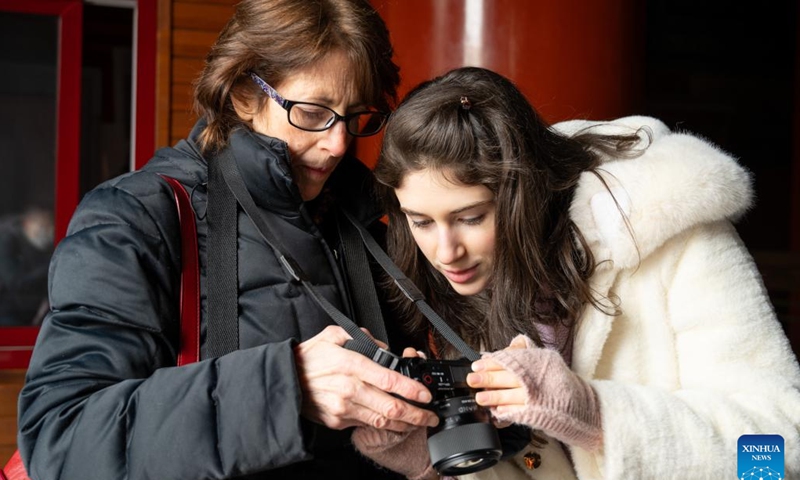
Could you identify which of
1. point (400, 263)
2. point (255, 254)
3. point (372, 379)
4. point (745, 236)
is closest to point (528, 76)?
point (400, 263)

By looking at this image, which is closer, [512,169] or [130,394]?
[130,394]

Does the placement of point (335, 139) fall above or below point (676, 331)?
above

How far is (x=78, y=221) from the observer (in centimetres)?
153

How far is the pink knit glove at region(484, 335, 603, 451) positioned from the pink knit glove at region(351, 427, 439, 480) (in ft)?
0.71

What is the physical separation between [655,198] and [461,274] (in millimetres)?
382

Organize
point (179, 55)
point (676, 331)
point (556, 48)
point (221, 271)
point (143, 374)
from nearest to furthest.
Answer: point (143, 374) → point (221, 271) → point (676, 331) → point (556, 48) → point (179, 55)

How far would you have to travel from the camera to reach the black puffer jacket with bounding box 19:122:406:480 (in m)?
1.38

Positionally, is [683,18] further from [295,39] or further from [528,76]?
[295,39]

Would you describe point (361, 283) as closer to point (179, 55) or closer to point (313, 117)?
point (313, 117)

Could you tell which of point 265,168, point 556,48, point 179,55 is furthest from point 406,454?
point 179,55

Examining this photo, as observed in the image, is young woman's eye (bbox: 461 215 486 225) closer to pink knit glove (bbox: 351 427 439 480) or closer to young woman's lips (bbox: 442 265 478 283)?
young woman's lips (bbox: 442 265 478 283)

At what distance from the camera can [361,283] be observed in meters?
1.82

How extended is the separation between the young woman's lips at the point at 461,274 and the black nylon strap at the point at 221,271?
41cm

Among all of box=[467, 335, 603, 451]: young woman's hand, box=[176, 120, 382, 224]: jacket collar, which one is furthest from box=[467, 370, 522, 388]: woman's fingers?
box=[176, 120, 382, 224]: jacket collar
